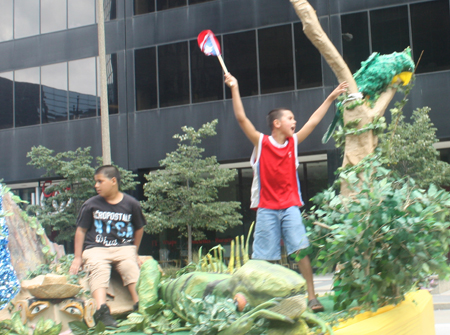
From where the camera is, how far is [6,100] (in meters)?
20.9

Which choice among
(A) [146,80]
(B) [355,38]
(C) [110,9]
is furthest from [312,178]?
(C) [110,9]

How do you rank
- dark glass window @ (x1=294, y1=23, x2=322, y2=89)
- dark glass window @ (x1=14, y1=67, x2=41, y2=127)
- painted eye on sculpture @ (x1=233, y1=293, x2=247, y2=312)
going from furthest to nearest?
dark glass window @ (x1=14, y1=67, x2=41, y2=127), dark glass window @ (x1=294, y1=23, x2=322, y2=89), painted eye on sculpture @ (x1=233, y1=293, x2=247, y2=312)

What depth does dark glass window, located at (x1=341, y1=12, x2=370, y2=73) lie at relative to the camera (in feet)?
53.9

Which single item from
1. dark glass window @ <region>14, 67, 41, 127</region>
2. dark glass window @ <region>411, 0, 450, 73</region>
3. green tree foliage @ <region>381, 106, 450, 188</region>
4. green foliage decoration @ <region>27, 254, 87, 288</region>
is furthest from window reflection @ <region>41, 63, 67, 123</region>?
green foliage decoration @ <region>27, 254, 87, 288</region>

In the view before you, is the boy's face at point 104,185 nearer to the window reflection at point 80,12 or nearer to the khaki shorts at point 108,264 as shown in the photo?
the khaki shorts at point 108,264

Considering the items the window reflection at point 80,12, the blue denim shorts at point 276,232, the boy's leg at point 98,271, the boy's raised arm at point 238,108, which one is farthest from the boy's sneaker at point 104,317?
the window reflection at point 80,12

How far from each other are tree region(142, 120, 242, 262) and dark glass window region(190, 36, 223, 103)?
2147 millimetres

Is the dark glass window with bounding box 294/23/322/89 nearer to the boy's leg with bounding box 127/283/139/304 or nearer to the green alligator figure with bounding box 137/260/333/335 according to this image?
the boy's leg with bounding box 127/283/139/304

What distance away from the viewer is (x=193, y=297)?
9.25 feet

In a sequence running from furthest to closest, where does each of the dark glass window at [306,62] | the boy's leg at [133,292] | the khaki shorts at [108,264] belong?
1. the dark glass window at [306,62]
2. the boy's leg at [133,292]
3. the khaki shorts at [108,264]

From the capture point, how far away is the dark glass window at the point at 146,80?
18688mm

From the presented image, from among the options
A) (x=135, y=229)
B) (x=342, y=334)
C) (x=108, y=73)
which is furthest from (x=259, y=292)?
(x=108, y=73)

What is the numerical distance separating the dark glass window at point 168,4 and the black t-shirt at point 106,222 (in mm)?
15798

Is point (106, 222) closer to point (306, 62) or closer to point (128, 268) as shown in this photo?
point (128, 268)
